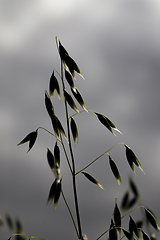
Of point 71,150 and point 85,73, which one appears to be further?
point 85,73

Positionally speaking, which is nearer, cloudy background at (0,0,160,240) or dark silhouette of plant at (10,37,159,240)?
dark silhouette of plant at (10,37,159,240)

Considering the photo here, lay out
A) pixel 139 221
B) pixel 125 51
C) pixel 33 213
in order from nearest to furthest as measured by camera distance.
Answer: pixel 139 221
pixel 33 213
pixel 125 51

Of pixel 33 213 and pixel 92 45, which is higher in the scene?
pixel 92 45

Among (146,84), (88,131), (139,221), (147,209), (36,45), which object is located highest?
(36,45)

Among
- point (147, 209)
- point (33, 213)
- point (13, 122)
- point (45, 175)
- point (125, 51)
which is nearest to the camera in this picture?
point (147, 209)

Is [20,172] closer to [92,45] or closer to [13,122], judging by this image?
[13,122]

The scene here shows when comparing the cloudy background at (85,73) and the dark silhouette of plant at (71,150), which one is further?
the cloudy background at (85,73)

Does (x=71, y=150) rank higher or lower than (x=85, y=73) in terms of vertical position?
lower

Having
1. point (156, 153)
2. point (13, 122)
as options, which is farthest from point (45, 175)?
point (156, 153)
